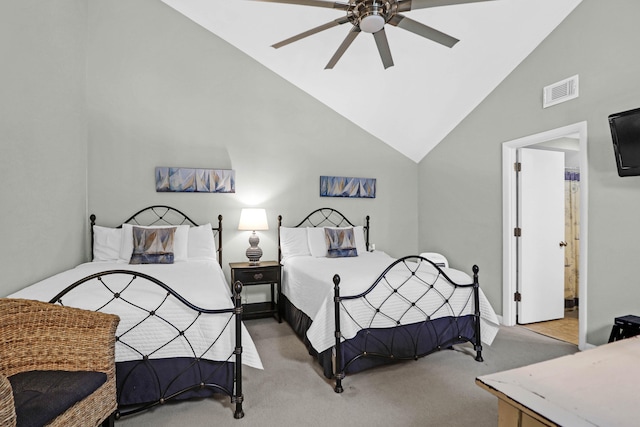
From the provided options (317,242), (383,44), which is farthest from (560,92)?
(317,242)

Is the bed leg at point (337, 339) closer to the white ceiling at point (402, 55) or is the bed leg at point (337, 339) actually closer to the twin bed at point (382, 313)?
the twin bed at point (382, 313)

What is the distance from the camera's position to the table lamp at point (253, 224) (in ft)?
12.6

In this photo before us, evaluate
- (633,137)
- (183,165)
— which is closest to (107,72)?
(183,165)

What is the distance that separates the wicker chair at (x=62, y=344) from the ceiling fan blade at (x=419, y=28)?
2422 millimetres

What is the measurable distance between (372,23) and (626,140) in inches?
79.9

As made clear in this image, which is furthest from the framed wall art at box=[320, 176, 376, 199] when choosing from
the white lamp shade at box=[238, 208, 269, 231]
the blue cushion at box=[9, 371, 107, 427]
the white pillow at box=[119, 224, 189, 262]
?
the blue cushion at box=[9, 371, 107, 427]

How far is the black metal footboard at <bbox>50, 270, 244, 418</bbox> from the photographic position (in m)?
1.90

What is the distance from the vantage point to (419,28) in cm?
222

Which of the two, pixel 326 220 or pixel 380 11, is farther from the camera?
pixel 326 220

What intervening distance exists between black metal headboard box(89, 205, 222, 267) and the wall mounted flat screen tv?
3.78 meters

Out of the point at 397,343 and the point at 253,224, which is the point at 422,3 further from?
the point at 253,224

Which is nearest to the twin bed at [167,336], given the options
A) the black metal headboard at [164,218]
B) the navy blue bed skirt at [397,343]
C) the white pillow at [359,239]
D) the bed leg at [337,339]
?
the bed leg at [337,339]

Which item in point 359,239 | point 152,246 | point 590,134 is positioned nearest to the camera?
point 590,134

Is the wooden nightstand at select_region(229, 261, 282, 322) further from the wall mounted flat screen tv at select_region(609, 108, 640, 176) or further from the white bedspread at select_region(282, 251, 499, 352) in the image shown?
the wall mounted flat screen tv at select_region(609, 108, 640, 176)
